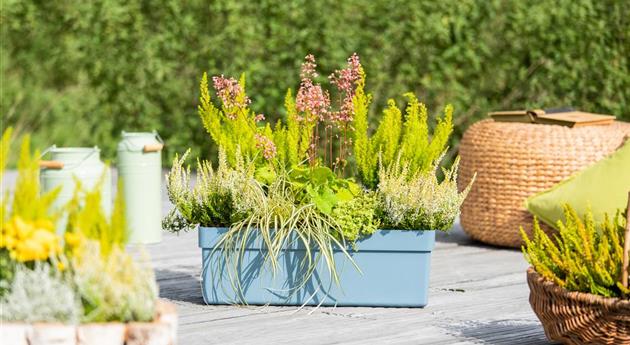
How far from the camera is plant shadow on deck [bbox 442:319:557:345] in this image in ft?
10.0

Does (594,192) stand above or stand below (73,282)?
above

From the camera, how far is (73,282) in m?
2.14

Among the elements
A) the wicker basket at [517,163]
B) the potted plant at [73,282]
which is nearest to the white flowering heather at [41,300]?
the potted plant at [73,282]

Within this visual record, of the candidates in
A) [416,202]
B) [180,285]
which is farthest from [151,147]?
[416,202]

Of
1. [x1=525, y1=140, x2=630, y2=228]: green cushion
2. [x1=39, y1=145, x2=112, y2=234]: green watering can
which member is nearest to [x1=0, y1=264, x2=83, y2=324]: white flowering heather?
[x1=39, y1=145, x2=112, y2=234]: green watering can

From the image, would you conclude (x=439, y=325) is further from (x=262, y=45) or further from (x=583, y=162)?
(x=262, y=45)

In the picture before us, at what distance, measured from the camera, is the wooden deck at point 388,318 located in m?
3.06

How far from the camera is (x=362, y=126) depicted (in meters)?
3.52

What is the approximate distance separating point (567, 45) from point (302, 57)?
4.78 feet

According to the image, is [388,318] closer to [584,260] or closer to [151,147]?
[584,260]

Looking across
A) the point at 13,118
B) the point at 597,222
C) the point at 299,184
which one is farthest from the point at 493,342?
the point at 13,118

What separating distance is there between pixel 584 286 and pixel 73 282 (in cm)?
128

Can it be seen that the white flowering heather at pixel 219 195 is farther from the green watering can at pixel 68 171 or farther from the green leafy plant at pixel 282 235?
the green watering can at pixel 68 171

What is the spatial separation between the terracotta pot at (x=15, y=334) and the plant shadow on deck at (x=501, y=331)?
1.39m
